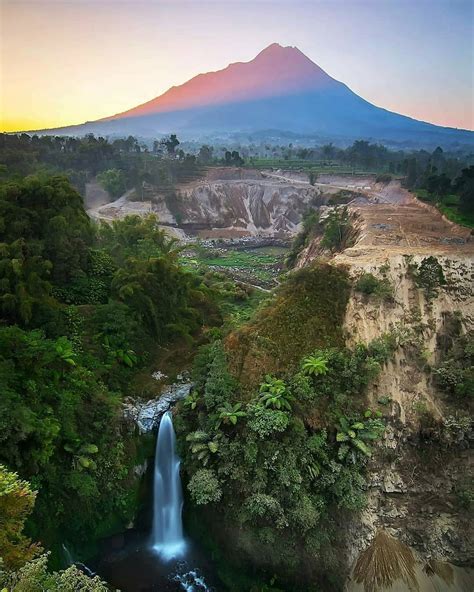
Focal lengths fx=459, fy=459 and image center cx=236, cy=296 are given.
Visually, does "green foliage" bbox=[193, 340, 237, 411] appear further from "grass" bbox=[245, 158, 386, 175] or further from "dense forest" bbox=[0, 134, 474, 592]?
"grass" bbox=[245, 158, 386, 175]

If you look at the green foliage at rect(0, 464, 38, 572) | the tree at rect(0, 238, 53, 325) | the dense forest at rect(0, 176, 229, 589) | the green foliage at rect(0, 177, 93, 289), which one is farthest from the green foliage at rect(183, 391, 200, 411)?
the green foliage at rect(0, 177, 93, 289)

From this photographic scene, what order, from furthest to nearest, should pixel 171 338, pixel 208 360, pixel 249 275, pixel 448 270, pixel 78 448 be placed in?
1. pixel 249 275
2. pixel 171 338
3. pixel 448 270
4. pixel 208 360
5. pixel 78 448

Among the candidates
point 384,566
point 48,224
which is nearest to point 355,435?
point 384,566

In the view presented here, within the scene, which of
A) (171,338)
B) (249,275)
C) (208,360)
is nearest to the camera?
(208,360)

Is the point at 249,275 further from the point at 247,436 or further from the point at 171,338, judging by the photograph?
the point at 247,436

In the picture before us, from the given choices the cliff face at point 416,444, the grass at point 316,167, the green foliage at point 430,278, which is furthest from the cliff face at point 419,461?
the grass at point 316,167

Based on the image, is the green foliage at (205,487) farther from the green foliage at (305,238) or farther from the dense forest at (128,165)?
the dense forest at (128,165)

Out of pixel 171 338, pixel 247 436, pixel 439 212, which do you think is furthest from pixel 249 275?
pixel 247 436
